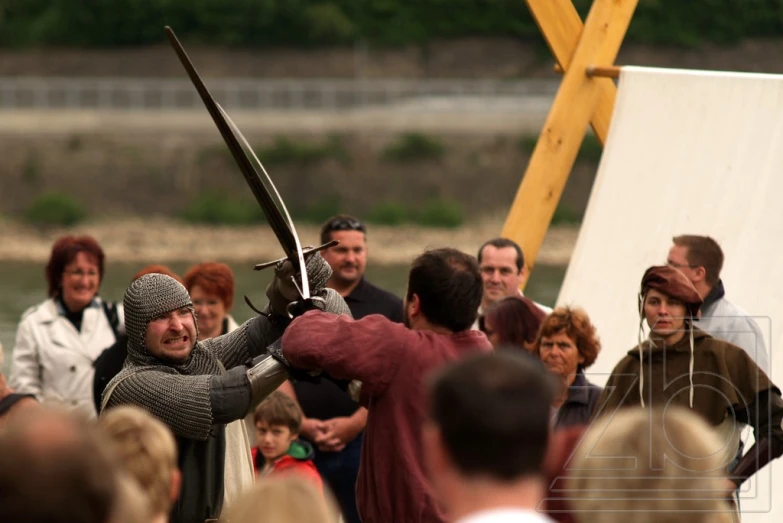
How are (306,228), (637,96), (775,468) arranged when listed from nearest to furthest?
1. (775,468)
2. (637,96)
3. (306,228)

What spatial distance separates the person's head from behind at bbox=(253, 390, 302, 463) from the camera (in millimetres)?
5797

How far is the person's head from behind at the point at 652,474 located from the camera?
2.66 metres

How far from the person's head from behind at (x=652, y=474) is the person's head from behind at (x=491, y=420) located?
328 mm

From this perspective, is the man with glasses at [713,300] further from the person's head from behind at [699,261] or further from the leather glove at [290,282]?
the leather glove at [290,282]

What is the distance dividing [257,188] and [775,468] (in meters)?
2.37

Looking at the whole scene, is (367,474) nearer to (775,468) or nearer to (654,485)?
(654,485)

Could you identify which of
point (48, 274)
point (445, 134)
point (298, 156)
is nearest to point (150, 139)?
point (298, 156)

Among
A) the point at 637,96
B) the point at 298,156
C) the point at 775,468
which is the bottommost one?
the point at 775,468

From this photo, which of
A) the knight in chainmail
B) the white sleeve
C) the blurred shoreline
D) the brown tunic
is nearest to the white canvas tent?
the brown tunic

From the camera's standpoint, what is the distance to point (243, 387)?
4074mm

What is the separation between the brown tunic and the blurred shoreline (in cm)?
2646

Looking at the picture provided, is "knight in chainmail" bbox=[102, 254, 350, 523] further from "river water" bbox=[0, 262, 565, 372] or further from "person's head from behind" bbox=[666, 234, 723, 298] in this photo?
"river water" bbox=[0, 262, 565, 372]

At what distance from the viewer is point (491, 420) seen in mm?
2336

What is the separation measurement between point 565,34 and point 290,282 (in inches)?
131
